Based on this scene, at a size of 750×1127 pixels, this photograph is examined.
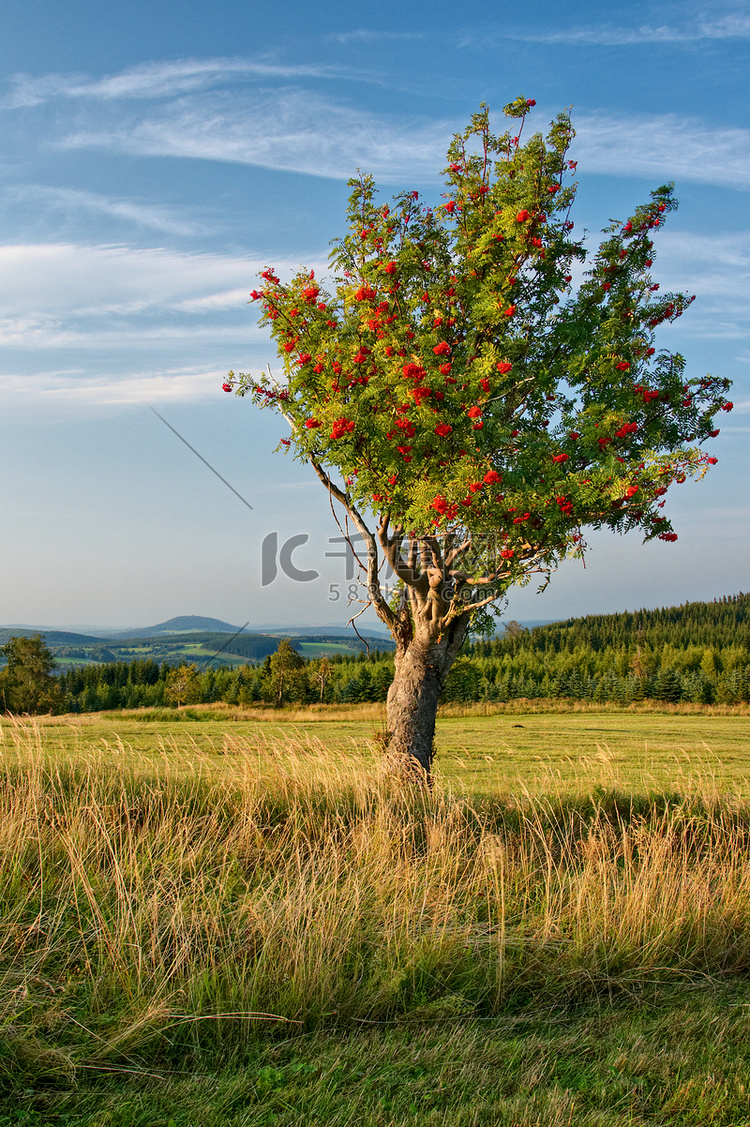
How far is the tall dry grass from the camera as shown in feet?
12.2

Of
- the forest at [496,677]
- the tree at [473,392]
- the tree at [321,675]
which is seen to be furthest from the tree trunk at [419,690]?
the tree at [321,675]

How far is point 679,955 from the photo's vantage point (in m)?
4.75

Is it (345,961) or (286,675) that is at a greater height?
(345,961)

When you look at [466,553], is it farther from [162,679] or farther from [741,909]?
[162,679]

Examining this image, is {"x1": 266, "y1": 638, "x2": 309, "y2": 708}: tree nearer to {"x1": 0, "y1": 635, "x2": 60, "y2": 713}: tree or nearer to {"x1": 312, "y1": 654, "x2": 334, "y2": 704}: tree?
{"x1": 312, "y1": 654, "x2": 334, "y2": 704}: tree

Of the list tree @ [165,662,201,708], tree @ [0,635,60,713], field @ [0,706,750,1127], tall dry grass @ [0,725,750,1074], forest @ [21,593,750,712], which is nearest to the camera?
field @ [0,706,750,1127]

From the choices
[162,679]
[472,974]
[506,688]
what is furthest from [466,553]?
[162,679]

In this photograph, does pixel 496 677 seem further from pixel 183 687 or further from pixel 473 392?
pixel 473 392

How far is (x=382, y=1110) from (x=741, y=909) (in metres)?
3.78

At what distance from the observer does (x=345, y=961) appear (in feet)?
13.5

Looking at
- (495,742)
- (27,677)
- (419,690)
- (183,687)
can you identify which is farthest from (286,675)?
(419,690)

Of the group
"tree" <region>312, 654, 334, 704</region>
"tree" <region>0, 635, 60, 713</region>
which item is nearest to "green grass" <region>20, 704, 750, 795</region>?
"tree" <region>312, 654, 334, 704</region>

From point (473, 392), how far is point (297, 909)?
5631mm

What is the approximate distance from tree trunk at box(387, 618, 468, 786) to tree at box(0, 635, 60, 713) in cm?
4951
